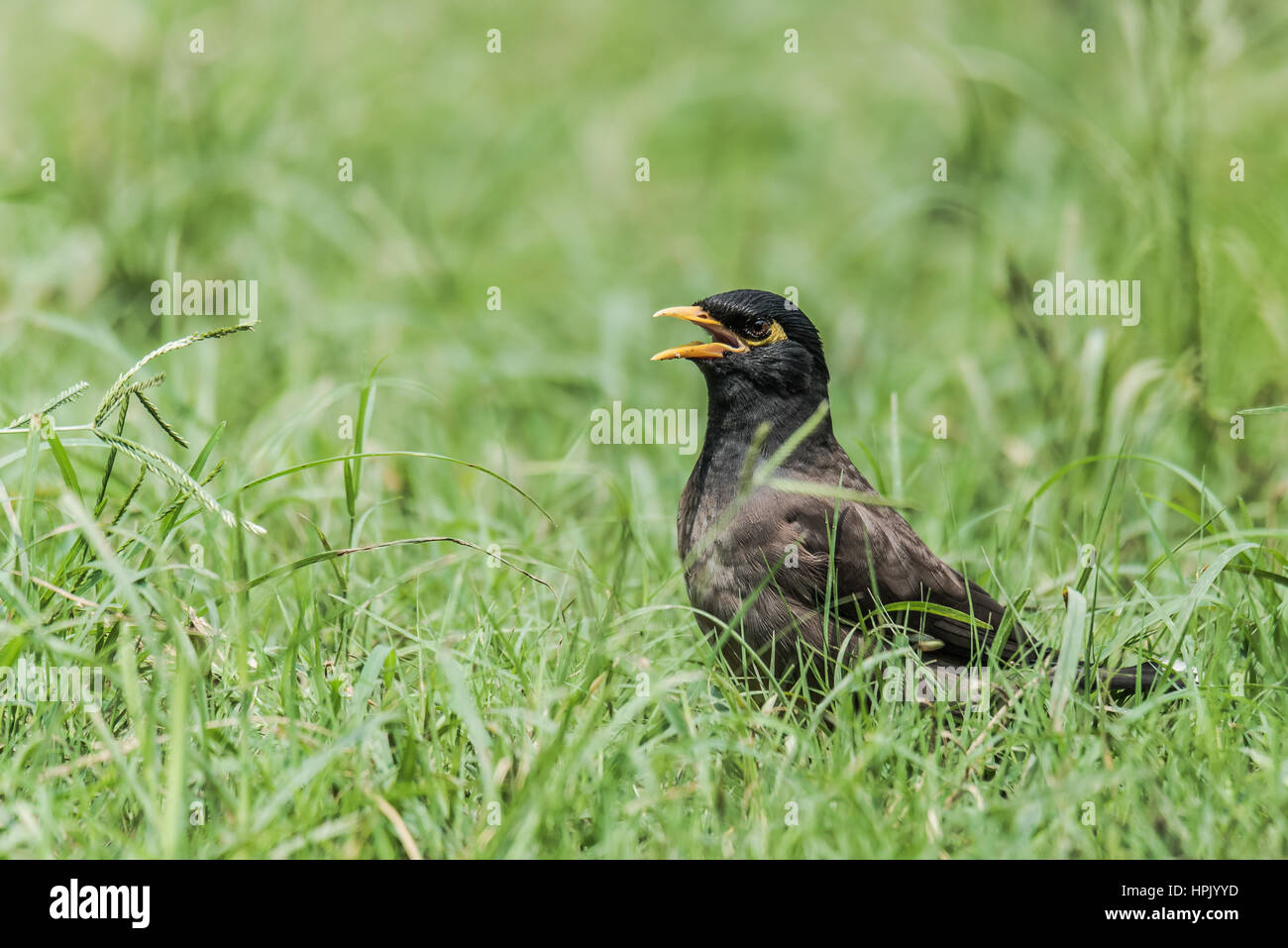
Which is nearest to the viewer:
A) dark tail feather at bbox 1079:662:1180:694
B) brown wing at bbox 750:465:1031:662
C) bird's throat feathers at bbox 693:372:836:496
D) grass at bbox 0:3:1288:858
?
grass at bbox 0:3:1288:858

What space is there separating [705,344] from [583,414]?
2.12 m

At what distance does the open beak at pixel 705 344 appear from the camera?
4180 millimetres

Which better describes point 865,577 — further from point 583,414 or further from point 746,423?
point 583,414

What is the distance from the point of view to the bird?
12.5ft

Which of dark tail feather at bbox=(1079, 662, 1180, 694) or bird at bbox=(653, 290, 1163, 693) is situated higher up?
bird at bbox=(653, 290, 1163, 693)

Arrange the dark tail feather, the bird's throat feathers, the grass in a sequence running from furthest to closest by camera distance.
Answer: the bird's throat feathers
the dark tail feather
the grass

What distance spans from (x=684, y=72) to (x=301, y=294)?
388 cm

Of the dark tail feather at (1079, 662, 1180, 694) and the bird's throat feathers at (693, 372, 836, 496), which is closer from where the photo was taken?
the dark tail feather at (1079, 662, 1180, 694)

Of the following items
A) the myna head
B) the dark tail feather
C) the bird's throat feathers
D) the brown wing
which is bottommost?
the dark tail feather

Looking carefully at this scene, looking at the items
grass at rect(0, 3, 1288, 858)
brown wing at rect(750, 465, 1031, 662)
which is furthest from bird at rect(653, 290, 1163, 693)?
grass at rect(0, 3, 1288, 858)

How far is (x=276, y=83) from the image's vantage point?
7.46 m

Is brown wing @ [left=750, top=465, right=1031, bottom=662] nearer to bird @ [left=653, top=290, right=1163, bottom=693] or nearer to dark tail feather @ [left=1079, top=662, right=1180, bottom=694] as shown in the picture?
bird @ [left=653, top=290, right=1163, bottom=693]

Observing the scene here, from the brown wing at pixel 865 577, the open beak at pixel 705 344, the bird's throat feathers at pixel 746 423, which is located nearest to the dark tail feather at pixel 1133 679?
the brown wing at pixel 865 577

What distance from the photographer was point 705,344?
166 inches
